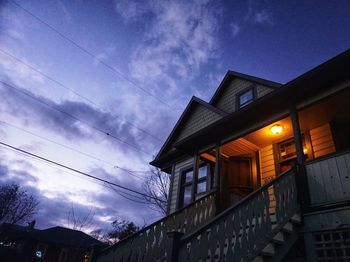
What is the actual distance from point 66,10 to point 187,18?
5819 mm

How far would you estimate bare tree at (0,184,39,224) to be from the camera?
32.3 metres

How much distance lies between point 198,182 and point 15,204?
3417 centimetres

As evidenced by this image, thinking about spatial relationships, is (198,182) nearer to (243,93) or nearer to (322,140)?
(243,93)

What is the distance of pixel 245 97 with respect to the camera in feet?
33.3

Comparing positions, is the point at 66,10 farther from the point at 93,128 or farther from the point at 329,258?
the point at 329,258

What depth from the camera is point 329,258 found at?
3.99m

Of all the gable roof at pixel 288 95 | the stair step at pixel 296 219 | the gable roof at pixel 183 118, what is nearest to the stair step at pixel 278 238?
the stair step at pixel 296 219

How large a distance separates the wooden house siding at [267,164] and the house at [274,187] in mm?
33

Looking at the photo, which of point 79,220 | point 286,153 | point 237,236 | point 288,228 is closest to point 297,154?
point 288,228

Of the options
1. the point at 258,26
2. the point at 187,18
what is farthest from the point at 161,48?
the point at 258,26

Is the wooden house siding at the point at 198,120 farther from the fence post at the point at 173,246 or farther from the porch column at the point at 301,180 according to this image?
the fence post at the point at 173,246

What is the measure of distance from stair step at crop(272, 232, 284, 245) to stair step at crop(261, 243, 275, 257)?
0.10 m

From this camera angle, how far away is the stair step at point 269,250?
3.85m

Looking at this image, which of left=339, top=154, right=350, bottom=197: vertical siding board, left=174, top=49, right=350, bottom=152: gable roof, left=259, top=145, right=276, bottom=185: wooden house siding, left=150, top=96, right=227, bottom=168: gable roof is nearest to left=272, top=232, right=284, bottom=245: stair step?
left=339, top=154, right=350, bottom=197: vertical siding board
